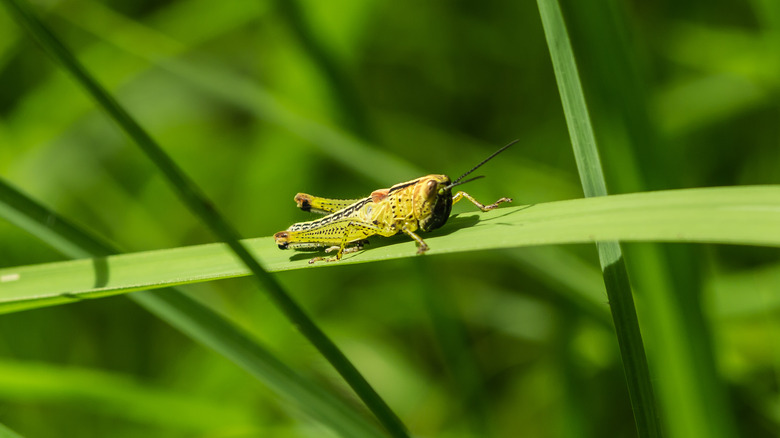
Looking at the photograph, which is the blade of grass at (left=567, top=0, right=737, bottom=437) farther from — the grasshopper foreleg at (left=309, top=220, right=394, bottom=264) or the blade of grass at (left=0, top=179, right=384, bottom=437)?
the grasshopper foreleg at (left=309, top=220, right=394, bottom=264)

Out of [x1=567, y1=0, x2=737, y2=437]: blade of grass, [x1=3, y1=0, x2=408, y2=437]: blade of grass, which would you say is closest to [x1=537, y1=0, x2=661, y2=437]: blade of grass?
[x1=567, y1=0, x2=737, y2=437]: blade of grass

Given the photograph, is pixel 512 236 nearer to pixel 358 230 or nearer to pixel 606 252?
pixel 606 252

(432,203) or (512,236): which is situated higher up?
(432,203)

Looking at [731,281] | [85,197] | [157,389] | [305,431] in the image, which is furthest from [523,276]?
[85,197]

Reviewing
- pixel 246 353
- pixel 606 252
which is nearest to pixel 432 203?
pixel 606 252

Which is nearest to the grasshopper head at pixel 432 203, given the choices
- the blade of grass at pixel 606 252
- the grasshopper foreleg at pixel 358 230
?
the grasshopper foreleg at pixel 358 230

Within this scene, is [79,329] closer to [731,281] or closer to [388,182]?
[388,182]
